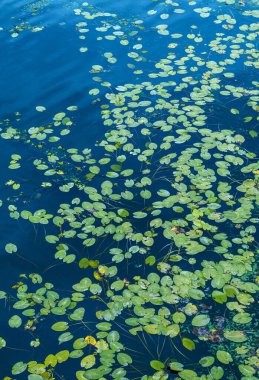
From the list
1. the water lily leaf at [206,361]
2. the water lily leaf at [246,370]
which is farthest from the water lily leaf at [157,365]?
the water lily leaf at [246,370]

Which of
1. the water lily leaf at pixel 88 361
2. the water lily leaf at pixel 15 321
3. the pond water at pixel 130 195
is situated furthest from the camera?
the water lily leaf at pixel 15 321

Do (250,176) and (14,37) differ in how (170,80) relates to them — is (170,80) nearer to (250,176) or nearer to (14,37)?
(250,176)

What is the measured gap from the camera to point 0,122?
18.5 ft

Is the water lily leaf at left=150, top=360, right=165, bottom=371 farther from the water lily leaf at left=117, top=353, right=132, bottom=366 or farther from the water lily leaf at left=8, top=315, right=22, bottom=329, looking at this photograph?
the water lily leaf at left=8, top=315, right=22, bottom=329

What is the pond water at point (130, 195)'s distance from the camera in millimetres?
3350

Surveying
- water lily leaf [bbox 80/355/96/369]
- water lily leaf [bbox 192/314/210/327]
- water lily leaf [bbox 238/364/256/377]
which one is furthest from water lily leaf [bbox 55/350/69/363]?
water lily leaf [bbox 238/364/256/377]

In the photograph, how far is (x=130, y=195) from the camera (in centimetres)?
445

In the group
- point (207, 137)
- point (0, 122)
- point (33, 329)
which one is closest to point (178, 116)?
point (207, 137)

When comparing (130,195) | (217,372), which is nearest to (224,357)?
(217,372)

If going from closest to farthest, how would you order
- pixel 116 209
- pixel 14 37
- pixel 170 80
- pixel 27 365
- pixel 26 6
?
pixel 27 365
pixel 116 209
pixel 170 80
pixel 14 37
pixel 26 6

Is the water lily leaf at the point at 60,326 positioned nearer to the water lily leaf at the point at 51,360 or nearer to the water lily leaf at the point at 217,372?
the water lily leaf at the point at 51,360

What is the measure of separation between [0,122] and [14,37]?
2.24 metres

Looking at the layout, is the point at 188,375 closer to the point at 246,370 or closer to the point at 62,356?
the point at 246,370

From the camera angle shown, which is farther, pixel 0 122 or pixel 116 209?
pixel 0 122
